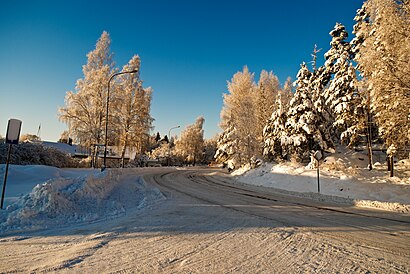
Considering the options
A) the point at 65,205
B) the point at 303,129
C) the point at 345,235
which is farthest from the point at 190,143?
the point at 345,235

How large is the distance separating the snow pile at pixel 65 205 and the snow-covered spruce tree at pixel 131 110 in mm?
18247

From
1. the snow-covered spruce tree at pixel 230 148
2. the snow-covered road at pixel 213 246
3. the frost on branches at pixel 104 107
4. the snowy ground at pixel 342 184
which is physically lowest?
the snow-covered road at pixel 213 246

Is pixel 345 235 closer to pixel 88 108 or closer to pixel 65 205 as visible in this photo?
pixel 65 205

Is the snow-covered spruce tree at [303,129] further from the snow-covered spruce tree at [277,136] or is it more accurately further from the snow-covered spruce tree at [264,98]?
the snow-covered spruce tree at [264,98]

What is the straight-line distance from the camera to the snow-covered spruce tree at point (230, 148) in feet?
91.9

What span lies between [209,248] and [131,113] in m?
26.7

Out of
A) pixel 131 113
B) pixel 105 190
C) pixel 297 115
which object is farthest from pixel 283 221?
pixel 131 113

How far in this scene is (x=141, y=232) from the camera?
5.38 m

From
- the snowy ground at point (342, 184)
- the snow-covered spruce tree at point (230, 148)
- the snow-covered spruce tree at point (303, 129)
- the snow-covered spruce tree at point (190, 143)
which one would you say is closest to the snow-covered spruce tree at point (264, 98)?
the snow-covered spruce tree at point (230, 148)

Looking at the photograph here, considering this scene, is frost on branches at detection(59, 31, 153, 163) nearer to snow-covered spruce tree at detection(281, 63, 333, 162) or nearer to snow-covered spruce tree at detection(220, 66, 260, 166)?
snow-covered spruce tree at detection(220, 66, 260, 166)

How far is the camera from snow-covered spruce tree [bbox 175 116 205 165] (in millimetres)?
70000

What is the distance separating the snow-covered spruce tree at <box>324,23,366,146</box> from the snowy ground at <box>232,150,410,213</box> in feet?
15.0

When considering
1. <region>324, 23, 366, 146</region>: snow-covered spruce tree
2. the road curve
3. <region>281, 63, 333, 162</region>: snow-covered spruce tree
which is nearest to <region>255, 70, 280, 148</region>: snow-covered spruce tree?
<region>281, 63, 333, 162</region>: snow-covered spruce tree

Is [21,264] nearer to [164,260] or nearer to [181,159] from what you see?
[164,260]
